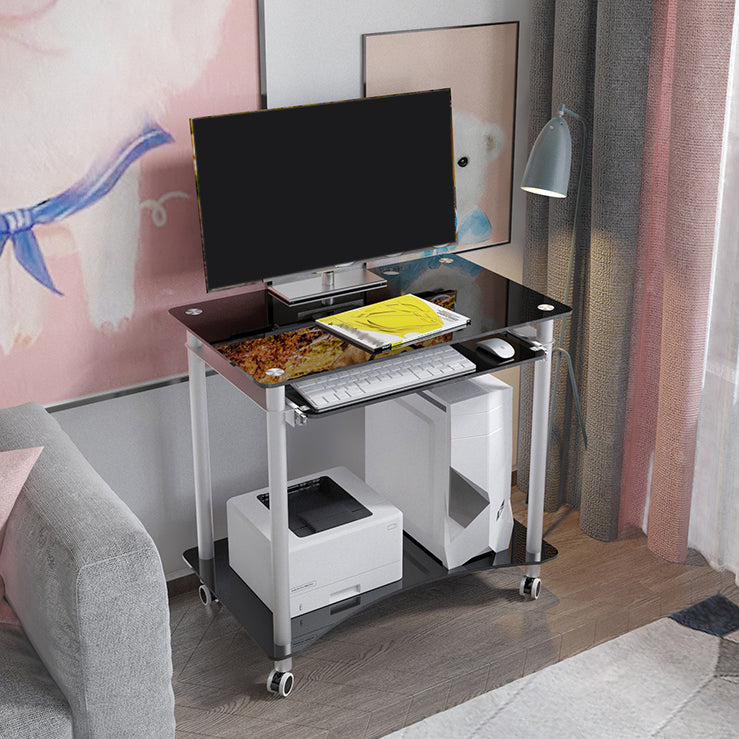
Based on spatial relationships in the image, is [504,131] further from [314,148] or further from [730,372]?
[730,372]

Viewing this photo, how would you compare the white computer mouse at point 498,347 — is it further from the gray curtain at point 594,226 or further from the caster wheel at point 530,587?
the caster wheel at point 530,587

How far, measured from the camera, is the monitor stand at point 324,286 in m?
2.53

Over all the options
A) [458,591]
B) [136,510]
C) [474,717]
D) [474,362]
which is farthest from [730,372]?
[136,510]

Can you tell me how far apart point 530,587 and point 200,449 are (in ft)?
3.12

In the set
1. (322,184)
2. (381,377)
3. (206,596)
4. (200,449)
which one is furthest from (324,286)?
(206,596)

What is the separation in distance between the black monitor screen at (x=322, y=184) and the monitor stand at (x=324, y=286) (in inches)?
Answer: 2.7

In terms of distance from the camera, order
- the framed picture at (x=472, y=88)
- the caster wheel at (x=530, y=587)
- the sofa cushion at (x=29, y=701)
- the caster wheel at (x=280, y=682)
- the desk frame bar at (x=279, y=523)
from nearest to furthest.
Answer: the sofa cushion at (x=29, y=701) → the desk frame bar at (x=279, y=523) → the caster wheel at (x=280, y=682) → the framed picture at (x=472, y=88) → the caster wheel at (x=530, y=587)

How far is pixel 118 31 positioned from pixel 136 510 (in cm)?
118

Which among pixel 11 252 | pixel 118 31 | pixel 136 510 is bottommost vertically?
pixel 136 510

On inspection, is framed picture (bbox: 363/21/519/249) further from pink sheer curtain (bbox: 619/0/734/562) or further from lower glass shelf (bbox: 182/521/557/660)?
lower glass shelf (bbox: 182/521/557/660)

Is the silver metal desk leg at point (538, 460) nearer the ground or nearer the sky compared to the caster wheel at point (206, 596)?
nearer the sky

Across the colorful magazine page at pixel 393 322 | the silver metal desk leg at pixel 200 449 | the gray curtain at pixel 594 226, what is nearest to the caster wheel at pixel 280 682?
the silver metal desk leg at pixel 200 449

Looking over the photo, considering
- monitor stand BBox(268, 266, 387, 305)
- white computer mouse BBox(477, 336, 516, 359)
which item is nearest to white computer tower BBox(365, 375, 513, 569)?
white computer mouse BBox(477, 336, 516, 359)

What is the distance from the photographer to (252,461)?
285cm
